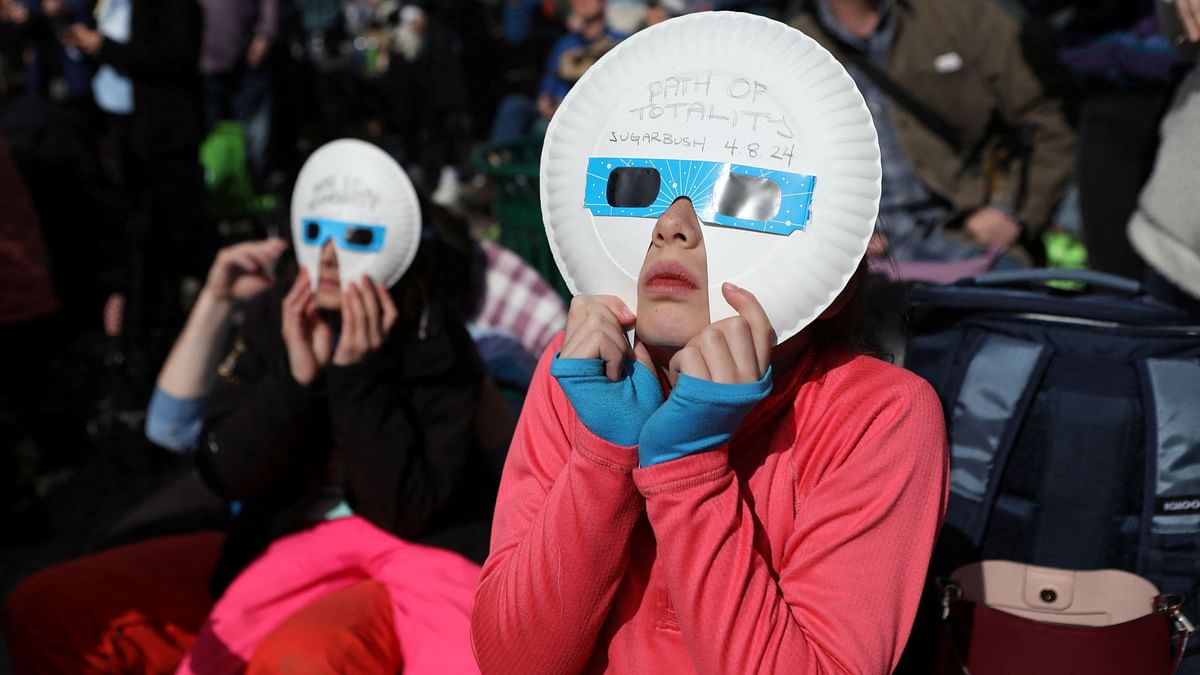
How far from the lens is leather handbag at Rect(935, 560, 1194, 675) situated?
1749 millimetres

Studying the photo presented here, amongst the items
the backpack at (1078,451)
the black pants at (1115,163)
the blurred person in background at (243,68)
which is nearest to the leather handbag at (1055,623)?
the backpack at (1078,451)

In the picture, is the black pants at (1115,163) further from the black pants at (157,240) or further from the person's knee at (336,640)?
the black pants at (157,240)

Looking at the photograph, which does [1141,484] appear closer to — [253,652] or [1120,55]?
[253,652]

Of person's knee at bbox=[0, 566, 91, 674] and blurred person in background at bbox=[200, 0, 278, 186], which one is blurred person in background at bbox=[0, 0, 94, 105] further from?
person's knee at bbox=[0, 566, 91, 674]

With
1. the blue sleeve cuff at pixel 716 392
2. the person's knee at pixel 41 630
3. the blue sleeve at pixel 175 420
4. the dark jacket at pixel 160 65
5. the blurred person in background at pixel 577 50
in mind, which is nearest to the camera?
the blue sleeve cuff at pixel 716 392

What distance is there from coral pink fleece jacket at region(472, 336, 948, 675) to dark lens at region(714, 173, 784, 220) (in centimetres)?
25

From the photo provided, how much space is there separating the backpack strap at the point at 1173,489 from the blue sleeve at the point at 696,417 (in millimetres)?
883

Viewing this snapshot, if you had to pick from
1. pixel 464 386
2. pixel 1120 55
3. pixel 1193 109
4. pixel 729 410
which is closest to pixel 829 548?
pixel 729 410

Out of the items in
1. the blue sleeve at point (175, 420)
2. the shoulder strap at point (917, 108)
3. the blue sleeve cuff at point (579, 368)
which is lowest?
the blue sleeve at point (175, 420)

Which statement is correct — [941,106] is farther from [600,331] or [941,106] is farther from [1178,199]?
[600,331]

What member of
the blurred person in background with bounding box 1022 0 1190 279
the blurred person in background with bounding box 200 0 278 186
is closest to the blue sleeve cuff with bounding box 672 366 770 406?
the blurred person in background with bounding box 1022 0 1190 279

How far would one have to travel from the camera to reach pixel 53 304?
13.5ft

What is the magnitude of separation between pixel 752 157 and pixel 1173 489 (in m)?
0.99

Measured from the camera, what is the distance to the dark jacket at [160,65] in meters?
5.07
